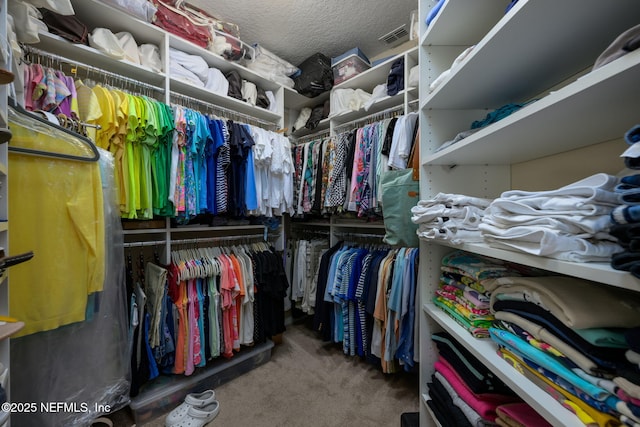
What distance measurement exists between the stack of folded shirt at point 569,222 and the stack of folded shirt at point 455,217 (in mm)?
222

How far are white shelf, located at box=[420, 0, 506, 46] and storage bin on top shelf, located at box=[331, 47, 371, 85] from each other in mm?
1239

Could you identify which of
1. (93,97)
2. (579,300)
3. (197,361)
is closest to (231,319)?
(197,361)

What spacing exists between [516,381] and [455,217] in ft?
1.52

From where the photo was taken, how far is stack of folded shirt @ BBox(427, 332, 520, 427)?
2.50 feet

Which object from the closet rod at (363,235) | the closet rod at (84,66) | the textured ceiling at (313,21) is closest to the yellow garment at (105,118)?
the closet rod at (84,66)

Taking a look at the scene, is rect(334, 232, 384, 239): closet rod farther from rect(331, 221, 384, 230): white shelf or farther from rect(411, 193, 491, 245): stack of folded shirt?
rect(411, 193, 491, 245): stack of folded shirt

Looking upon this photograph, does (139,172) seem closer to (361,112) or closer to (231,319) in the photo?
(231,319)

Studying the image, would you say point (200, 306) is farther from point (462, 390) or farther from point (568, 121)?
point (568, 121)

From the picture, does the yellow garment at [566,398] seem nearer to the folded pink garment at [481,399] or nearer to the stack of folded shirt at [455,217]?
the folded pink garment at [481,399]

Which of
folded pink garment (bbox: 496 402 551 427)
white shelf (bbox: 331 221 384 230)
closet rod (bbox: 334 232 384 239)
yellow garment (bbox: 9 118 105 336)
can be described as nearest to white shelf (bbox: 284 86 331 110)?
white shelf (bbox: 331 221 384 230)

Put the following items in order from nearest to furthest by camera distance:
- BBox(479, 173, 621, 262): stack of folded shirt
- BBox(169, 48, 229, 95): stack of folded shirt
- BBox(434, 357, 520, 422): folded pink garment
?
BBox(479, 173, 621, 262): stack of folded shirt
BBox(434, 357, 520, 422): folded pink garment
BBox(169, 48, 229, 95): stack of folded shirt

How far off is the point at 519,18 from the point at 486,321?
833 mm

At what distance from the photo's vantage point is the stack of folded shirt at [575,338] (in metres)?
0.46

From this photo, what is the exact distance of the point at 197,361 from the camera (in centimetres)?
161
